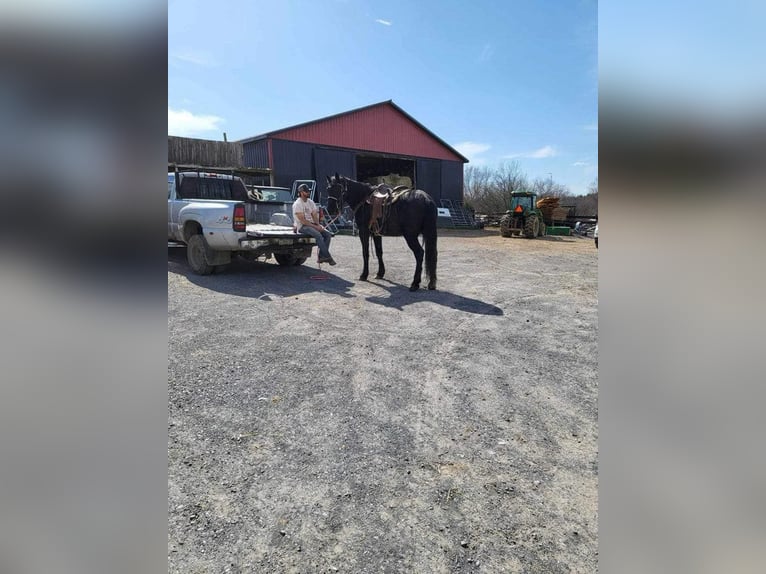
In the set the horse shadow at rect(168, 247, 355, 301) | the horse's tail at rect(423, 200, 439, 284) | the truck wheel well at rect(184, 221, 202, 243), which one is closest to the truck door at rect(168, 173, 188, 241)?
the truck wheel well at rect(184, 221, 202, 243)

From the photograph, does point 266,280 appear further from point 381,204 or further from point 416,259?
point 416,259

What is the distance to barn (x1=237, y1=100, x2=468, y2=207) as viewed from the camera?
788 inches

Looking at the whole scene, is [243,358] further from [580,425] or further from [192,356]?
[580,425]

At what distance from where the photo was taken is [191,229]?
759 cm

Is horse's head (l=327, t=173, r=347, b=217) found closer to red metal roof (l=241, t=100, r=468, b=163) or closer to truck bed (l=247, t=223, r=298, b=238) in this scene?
truck bed (l=247, t=223, r=298, b=238)

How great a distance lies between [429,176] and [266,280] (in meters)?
21.4

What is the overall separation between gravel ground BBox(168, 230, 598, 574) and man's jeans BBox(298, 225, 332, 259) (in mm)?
2430

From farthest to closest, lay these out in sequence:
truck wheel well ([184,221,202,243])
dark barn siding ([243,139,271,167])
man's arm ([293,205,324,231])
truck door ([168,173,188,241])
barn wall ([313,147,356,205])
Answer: barn wall ([313,147,356,205])
dark barn siding ([243,139,271,167])
man's arm ([293,205,324,231])
truck door ([168,173,188,241])
truck wheel well ([184,221,202,243])

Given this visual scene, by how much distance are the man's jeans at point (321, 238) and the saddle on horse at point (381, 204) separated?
0.98 metres

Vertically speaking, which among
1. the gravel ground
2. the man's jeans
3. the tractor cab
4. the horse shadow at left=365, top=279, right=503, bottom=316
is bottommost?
the gravel ground

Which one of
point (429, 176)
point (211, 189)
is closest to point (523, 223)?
point (429, 176)

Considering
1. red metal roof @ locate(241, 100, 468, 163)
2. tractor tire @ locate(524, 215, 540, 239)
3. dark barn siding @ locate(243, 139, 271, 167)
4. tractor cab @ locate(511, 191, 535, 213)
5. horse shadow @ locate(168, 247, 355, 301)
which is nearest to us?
horse shadow @ locate(168, 247, 355, 301)

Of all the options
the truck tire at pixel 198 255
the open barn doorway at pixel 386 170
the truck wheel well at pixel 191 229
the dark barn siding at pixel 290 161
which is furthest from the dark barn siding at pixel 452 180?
the truck tire at pixel 198 255

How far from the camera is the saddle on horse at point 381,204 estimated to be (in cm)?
720
